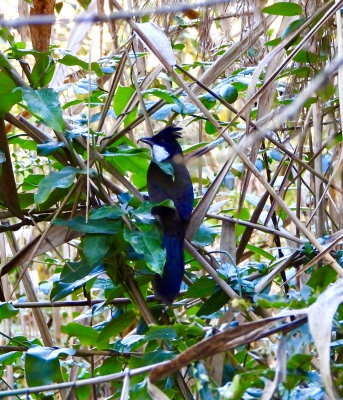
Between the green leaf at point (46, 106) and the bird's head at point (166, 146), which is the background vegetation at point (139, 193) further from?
the bird's head at point (166, 146)

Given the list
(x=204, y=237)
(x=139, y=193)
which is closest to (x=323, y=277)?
(x=204, y=237)

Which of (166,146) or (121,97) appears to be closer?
(121,97)

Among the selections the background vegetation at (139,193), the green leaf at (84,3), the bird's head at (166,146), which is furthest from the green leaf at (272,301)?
the bird's head at (166,146)

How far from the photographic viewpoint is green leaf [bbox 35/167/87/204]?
5.44ft

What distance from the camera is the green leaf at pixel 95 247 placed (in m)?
1.59

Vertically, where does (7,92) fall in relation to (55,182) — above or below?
above

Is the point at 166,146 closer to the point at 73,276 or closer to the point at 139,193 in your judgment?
the point at 139,193

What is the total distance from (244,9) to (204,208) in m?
0.59

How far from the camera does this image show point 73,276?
1.76 m

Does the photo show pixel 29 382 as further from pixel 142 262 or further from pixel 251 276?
pixel 251 276

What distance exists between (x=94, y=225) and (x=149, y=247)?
0.55 feet

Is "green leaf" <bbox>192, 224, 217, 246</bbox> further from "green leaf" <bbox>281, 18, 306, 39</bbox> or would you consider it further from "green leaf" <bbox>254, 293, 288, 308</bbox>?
"green leaf" <bbox>254, 293, 288, 308</bbox>

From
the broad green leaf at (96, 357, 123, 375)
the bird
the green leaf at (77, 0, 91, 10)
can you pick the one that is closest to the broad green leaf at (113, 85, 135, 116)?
the bird

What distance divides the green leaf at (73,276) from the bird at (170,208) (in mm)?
195
